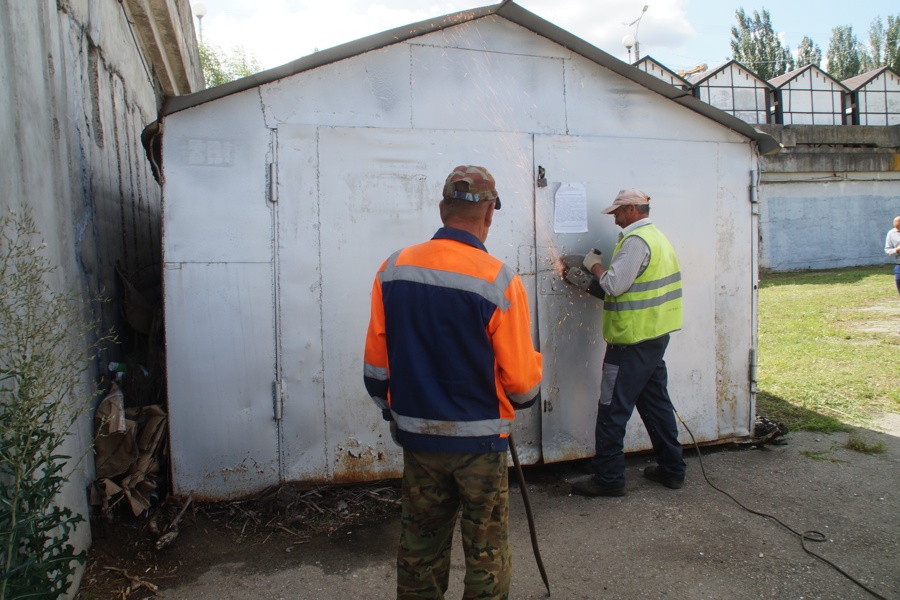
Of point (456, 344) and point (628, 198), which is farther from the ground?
point (628, 198)

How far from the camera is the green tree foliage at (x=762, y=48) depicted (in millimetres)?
43781

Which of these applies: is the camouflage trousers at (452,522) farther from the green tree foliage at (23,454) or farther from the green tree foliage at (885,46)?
the green tree foliage at (885,46)

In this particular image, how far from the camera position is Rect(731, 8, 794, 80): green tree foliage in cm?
4378

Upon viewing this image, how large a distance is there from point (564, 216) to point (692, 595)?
241cm

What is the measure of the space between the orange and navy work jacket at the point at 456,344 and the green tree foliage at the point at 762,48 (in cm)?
4920

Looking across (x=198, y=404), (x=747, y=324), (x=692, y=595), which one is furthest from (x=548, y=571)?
(x=747, y=324)

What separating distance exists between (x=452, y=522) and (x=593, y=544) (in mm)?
1277

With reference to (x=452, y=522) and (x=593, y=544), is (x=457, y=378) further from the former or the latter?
(x=593, y=544)

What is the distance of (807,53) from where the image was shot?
4575cm

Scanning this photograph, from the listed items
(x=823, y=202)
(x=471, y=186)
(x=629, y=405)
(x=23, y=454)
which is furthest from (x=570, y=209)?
(x=823, y=202)

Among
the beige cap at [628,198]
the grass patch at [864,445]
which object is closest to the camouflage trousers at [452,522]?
the beige cap at [628,198]

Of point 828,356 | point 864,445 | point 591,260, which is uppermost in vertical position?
point 591,260

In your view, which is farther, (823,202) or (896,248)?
(823,202)

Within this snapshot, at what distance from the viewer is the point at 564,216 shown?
13.8 ft
